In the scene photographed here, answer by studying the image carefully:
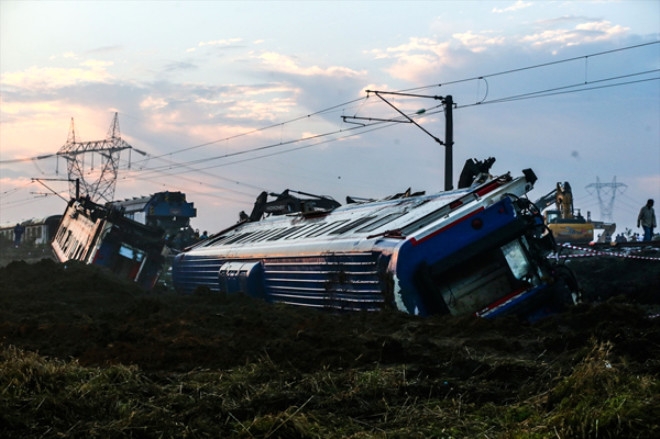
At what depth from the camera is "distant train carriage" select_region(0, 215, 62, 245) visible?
181 feet

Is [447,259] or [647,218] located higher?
[447,259]

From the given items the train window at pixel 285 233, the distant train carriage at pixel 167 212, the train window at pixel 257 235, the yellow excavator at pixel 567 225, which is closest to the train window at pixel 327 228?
the train window at pixel 285 233

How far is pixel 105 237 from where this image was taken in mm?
28672

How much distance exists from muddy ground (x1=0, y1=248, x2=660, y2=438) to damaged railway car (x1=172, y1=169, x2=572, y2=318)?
23.7 inches

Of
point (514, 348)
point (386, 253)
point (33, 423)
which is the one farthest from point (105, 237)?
point (33, 423)

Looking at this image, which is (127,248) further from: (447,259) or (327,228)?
(447,259)

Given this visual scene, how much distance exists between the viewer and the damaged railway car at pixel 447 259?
12.7m

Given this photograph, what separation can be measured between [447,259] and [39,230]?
48439 millimetres

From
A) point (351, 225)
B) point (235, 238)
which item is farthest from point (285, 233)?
point (235, 238)

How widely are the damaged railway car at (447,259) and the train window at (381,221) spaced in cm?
3

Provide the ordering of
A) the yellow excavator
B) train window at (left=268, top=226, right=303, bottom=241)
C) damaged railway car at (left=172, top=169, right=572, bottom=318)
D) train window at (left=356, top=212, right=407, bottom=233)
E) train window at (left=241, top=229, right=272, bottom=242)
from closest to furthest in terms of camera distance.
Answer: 1. damaged railway car at (left=172, top=169, right=572, bottom=318)
2. train window at (left=356, top=212, right=407, bottom=233)
3. train window at (left=268, top=226, right=303, bottom=241)
4. train window at (left=241, top=229, right=272, bottom=242)
5. the yellow excavator

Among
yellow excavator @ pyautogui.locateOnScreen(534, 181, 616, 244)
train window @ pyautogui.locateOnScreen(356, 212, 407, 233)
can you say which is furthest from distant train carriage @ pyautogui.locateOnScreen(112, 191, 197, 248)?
train window @ pyautogui.locateOnScreen(356, 212, 407, 233)

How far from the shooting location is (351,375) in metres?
7.83

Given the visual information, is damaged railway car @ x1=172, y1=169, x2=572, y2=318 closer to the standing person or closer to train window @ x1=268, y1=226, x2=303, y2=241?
train window @ x1=268, y1=226, x2=303, y2=241
